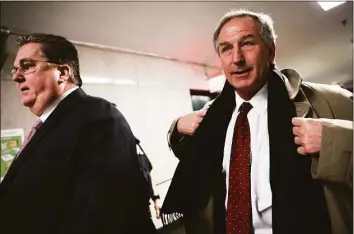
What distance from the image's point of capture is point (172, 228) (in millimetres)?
1027

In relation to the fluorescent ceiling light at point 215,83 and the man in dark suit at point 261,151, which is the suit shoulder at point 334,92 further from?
the fluorescent ceiling light at point 215,83

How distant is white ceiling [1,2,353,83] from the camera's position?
1.18 meters

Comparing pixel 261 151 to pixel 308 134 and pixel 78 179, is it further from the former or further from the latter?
pixel 78 179

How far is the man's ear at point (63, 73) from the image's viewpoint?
3.17 ft

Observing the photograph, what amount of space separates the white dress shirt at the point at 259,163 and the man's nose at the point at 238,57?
13cm

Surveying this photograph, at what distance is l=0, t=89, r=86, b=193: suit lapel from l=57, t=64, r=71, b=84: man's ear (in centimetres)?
8

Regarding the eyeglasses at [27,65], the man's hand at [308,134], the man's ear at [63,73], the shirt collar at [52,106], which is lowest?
the man's hand at [308,134]

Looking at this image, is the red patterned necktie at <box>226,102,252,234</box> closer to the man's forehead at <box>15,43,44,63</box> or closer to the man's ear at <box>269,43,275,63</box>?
the man's ear at <box>269,43,275,63</box>

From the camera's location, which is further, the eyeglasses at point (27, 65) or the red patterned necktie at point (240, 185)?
the eyeglasses at point (27, 65)

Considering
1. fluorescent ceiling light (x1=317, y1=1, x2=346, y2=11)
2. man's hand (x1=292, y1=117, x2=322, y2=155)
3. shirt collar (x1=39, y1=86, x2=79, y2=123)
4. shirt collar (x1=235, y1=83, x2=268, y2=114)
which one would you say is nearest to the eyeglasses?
shirt collar (x1=39, y1=86, x2=79, y2=123)

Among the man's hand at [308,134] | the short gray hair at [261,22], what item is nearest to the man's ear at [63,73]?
the short gray hair at [261,22]

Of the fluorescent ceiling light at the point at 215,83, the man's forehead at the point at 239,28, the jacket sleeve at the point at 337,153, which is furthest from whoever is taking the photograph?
the fluorescent ceiling light at the point at 215,83

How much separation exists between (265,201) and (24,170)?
0.73m

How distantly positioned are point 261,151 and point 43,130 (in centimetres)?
70
